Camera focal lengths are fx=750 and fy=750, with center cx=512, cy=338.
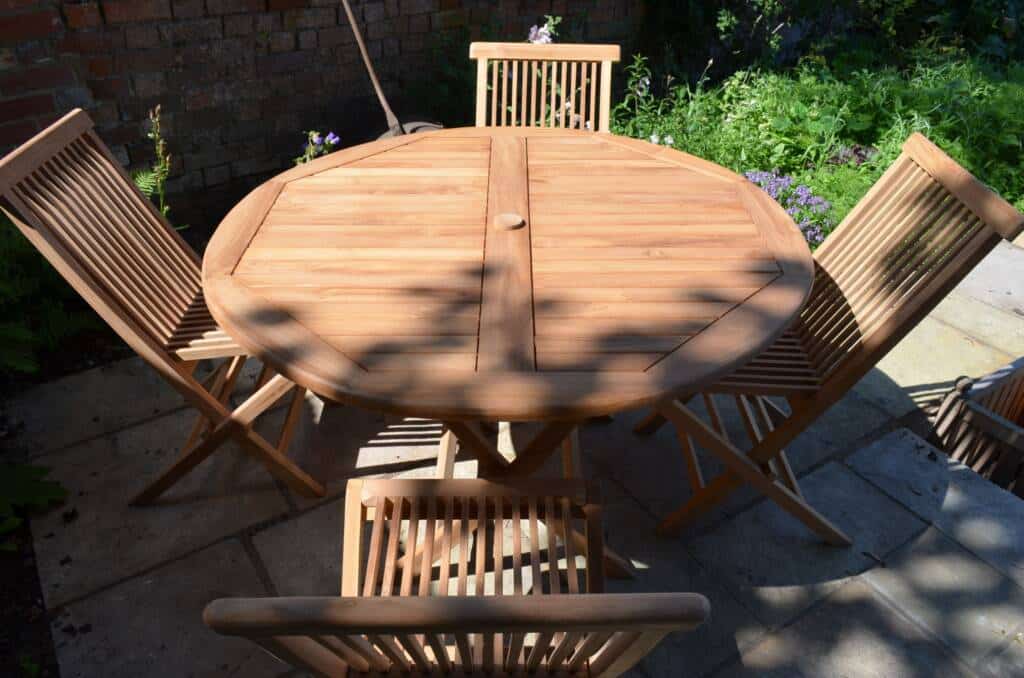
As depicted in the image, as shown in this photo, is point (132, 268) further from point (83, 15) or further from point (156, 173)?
point (83, 15)

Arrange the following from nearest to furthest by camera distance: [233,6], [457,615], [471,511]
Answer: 1. [457,615]
2. [471,511]
3. [233,6]

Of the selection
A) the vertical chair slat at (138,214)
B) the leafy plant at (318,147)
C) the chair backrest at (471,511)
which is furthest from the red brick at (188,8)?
the chair backrest at (471,511)

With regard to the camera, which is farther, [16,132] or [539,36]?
[539,36]

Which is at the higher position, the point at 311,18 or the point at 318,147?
the point at 311,18

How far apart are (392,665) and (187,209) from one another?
370 cm

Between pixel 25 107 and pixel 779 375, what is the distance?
3369 mm

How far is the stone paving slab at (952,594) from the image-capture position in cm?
222

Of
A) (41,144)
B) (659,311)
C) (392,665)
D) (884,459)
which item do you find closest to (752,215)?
(659,311)

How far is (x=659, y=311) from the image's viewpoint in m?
1.85

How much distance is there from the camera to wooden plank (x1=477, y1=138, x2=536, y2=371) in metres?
1.70

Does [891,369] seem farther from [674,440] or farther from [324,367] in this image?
[324,367]

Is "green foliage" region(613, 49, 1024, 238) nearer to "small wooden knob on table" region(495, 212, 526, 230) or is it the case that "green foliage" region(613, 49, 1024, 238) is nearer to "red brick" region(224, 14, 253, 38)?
"red brick" region(224, 14, 253, 38)

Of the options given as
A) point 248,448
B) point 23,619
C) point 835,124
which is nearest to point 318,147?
point 248,448

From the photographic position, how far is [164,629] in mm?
2195
